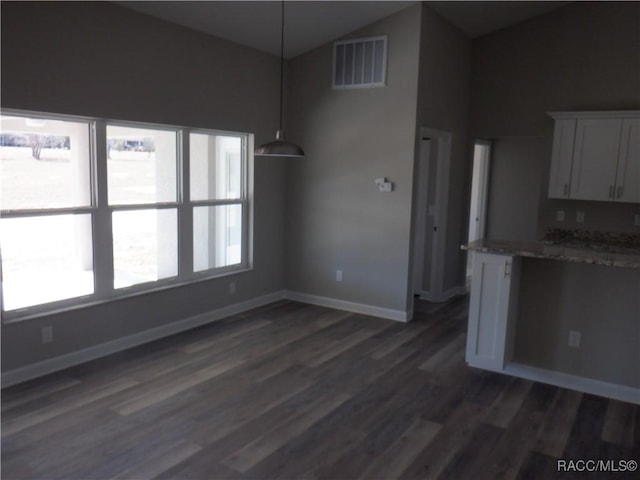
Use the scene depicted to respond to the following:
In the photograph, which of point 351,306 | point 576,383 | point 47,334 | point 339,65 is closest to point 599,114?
point 339,65

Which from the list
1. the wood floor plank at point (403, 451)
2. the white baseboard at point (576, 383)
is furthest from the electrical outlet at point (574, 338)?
the wood floor plank at point (403, 451)

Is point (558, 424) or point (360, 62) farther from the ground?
point (360, 62)

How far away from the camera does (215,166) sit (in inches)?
218

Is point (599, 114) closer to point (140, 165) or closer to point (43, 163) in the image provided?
point (140, 165)

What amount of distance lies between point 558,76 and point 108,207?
512 cm

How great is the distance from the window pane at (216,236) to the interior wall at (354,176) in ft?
2.66

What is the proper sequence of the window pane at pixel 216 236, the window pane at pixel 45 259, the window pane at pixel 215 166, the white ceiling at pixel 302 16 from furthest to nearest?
the window pane at pixel 216 236 → the window pane at pixel 215 166 → the white ceiling at pixel 302 16 → the window pane at pixel 45 259

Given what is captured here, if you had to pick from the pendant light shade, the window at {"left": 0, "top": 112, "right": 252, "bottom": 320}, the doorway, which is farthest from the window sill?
the doorway

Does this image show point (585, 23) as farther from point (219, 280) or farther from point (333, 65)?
point (219, 280)

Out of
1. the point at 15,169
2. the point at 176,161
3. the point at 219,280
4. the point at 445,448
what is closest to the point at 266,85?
the point at 176,161

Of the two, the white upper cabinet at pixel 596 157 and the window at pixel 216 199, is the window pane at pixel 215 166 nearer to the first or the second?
the window at pixel 216 199

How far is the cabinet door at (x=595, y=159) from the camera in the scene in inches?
214

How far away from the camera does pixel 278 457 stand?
117 inches

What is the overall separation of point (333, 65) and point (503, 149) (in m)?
3.20
